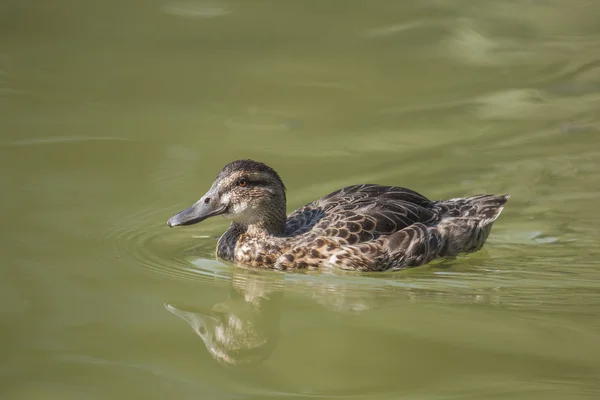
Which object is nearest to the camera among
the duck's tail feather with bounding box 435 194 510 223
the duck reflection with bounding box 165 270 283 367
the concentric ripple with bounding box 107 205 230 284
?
the duck reflection with bounding box 165 270 283 367

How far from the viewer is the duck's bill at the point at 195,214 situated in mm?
8680

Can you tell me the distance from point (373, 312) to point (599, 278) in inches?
83.6

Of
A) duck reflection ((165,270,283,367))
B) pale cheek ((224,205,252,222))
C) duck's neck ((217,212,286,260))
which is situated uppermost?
pale cheek ((224,205,252,222))

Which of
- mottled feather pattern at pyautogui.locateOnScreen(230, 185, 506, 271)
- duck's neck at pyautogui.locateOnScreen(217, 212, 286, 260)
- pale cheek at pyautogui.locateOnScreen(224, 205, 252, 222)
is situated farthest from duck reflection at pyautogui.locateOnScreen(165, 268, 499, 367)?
pale cheek at pyautogui.locateOnScreen(224, 205, 252, 222)

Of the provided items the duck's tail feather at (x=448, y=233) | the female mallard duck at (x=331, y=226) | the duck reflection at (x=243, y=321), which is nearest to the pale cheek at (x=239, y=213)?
the female mallard duck at (x=331, y=226)

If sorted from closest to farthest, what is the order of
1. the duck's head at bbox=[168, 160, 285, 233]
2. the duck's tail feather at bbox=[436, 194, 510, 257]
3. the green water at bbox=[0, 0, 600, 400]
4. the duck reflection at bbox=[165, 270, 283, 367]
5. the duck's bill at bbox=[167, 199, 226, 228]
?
the green water at bbox=[0, 0, 600, 400], the duck reflection at bbox=[165, 270, 283, 367], the duck's bill at bbox=[167, 199, 226, 228], the duck's head at bbox=[168, 160, 285, 233], the duck's tail feather at bbox=[436, 194, 510, 257]

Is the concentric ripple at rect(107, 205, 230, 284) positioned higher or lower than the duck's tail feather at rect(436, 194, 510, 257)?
lower

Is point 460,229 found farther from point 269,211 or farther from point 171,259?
point 171,259

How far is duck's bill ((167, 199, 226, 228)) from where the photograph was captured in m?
8.68

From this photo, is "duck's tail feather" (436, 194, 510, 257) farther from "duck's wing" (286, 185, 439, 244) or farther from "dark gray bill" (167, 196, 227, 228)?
"dark gray bill" (167, 196, 227, 228)

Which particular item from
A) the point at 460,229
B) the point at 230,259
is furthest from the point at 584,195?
the point at 230,259

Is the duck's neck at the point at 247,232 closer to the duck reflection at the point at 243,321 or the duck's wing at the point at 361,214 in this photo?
the duck's wing at the point at 361,214

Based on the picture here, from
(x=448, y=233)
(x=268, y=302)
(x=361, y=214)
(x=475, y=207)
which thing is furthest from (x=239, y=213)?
(x=475, y=207)

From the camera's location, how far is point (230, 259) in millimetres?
8938
